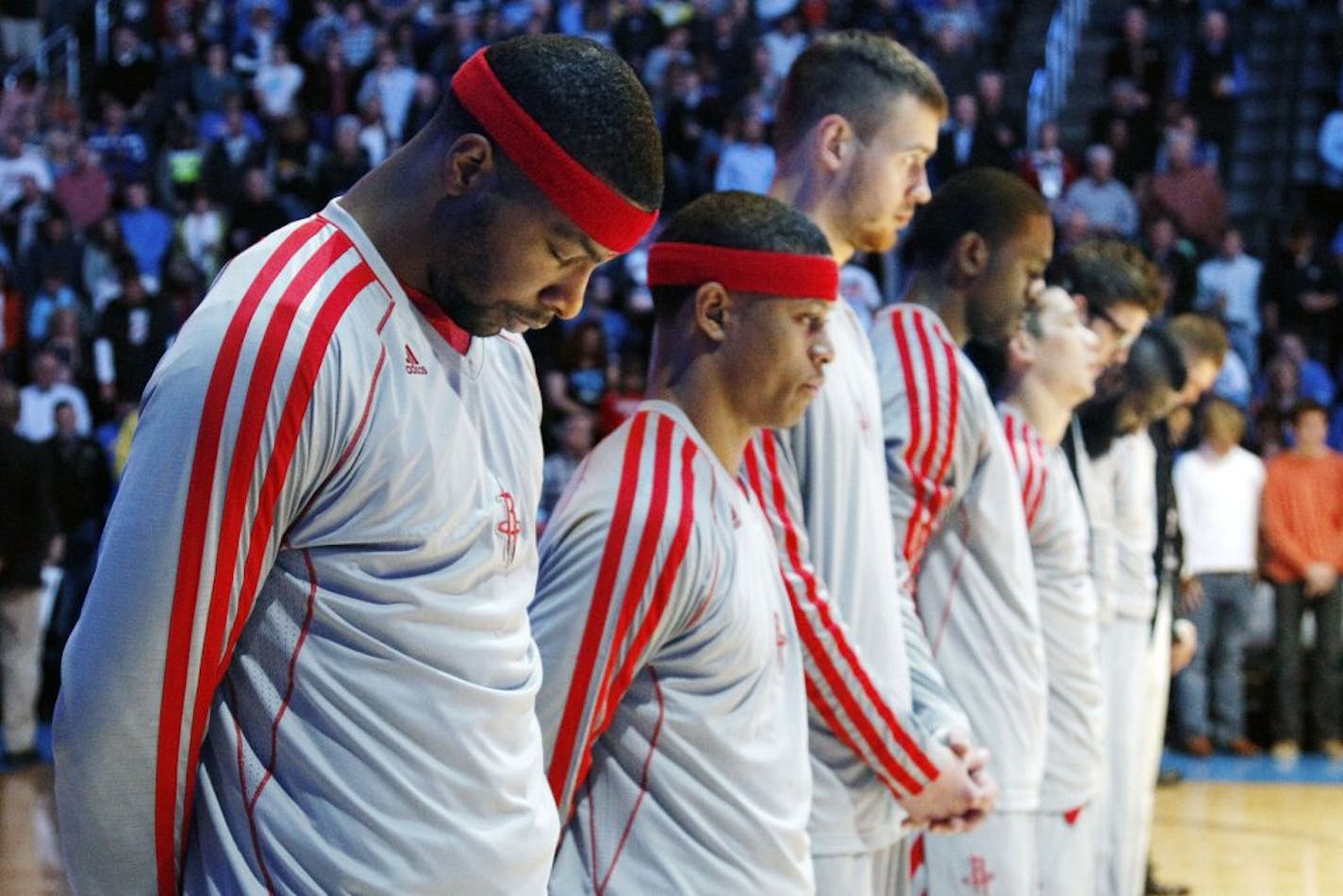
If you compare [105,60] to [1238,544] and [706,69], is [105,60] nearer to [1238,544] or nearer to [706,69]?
[706,69]

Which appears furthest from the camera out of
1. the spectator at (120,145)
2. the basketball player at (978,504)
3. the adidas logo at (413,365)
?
the spectator at (120,145)

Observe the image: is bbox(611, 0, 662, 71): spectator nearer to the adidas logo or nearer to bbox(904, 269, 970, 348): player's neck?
bbox(904, 269, 970, 348): player's neck

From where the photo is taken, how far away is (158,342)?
12.4 metres

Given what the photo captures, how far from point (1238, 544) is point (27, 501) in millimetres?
6266

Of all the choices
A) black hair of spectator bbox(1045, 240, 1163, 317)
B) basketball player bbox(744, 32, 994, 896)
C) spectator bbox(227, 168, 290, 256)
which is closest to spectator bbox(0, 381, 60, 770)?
spectator bbox(227, 168, 290, 256)

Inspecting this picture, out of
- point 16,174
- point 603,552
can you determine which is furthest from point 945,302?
point 16,174

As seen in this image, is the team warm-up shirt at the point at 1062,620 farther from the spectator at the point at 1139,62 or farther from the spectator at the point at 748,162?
the spectator at the point at 1139,62

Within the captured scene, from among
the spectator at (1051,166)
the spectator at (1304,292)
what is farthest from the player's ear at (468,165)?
the spectator at (1051,166)

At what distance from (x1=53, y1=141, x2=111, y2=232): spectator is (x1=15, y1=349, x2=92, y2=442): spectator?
2.88m

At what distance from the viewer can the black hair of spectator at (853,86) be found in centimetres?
366

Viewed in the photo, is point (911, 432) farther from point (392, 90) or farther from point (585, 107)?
point (392, 90)

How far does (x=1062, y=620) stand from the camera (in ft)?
15.4

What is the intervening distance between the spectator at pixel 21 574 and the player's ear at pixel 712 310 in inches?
293

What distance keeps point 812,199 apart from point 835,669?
885mm
